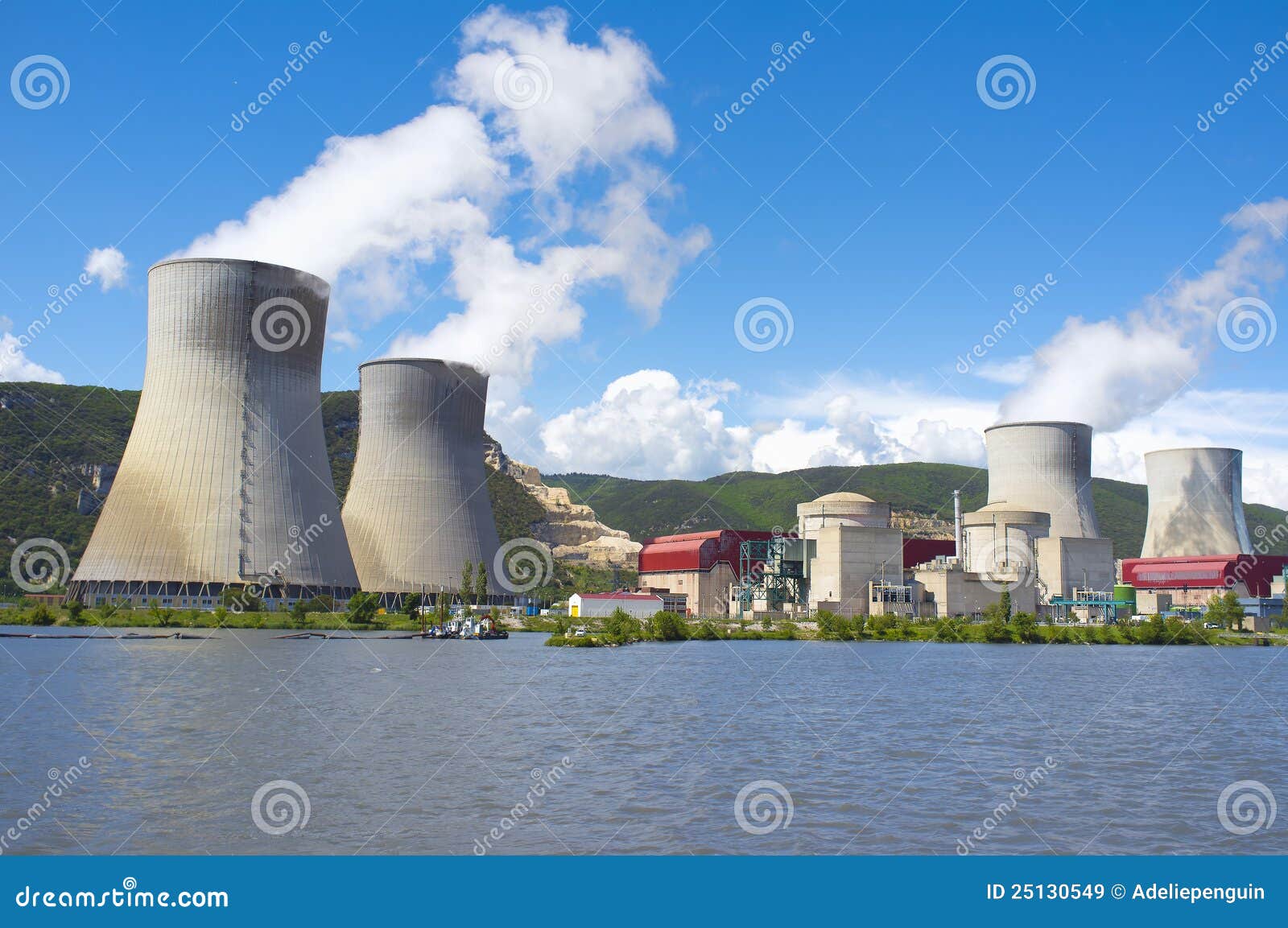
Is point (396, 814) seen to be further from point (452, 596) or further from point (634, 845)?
point (452, 596)

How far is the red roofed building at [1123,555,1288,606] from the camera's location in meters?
85.2

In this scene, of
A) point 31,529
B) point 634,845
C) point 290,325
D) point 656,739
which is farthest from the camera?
point 31,529

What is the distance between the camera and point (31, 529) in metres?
78.2

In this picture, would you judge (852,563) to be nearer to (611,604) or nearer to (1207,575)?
(611,604)

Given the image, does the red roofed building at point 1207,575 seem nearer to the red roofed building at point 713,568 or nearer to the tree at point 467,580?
the red roofed building at point 713,568

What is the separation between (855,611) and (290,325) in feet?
134

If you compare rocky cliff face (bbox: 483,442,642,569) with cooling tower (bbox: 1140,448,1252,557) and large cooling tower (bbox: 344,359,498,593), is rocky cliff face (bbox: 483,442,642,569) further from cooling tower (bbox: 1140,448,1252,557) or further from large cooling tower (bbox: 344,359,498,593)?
large cooling tower (bbox: 344,359,498,593)

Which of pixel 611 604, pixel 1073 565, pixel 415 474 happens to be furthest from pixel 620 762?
pixel 1073 565

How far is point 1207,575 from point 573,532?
242 feet

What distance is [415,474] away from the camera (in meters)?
60.1

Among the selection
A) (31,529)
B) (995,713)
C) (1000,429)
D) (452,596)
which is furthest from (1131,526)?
(995,713)

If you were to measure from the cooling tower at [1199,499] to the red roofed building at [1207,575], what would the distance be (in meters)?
1.38

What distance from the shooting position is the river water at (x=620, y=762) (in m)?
11.6

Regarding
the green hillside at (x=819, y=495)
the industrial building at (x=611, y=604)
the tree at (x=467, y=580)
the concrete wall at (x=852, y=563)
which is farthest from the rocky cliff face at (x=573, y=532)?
the tree at (x=467, y=580)
